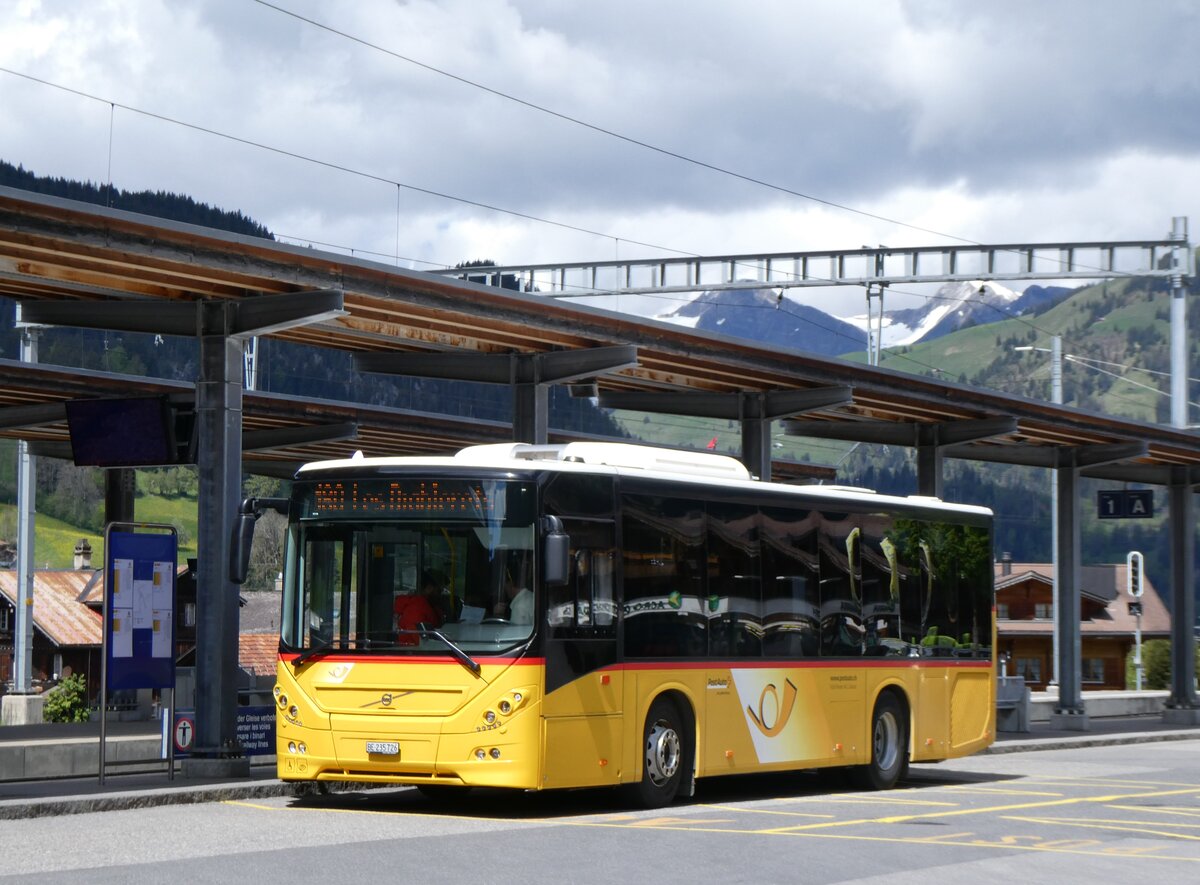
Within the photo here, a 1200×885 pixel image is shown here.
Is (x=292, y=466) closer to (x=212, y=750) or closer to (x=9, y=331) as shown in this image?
(x=212, y=750)

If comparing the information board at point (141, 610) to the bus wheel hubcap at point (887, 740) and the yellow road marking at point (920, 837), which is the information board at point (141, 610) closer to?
the yellow road marking at point (920, 837)

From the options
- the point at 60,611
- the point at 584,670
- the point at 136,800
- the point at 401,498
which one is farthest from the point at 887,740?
the point at 60,611

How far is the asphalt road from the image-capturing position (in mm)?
11617

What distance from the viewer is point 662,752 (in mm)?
16891

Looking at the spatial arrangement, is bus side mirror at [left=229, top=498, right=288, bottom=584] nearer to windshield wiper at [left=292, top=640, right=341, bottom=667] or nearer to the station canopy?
windshield wiper at [left=292, top=640, right=341, bottom=667]

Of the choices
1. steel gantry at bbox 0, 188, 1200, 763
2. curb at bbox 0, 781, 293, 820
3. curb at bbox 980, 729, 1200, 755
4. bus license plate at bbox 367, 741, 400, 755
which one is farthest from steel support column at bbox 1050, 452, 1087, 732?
bus license plate at bbox 367, 741, 400, 755

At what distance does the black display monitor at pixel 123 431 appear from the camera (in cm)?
2127

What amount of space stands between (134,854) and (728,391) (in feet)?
63.4

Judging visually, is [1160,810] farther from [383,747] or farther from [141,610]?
[141,610]

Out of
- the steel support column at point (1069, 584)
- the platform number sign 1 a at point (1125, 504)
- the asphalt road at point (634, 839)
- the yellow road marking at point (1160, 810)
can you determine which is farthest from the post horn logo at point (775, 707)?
the platform number sign 1 a at point (1125, 504)

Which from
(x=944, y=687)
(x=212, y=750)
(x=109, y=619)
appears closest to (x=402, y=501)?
(x=109, y=619)

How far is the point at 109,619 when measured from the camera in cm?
1802

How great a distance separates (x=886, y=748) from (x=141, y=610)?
801 centimetres

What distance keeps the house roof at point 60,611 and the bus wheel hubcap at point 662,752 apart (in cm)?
6816
